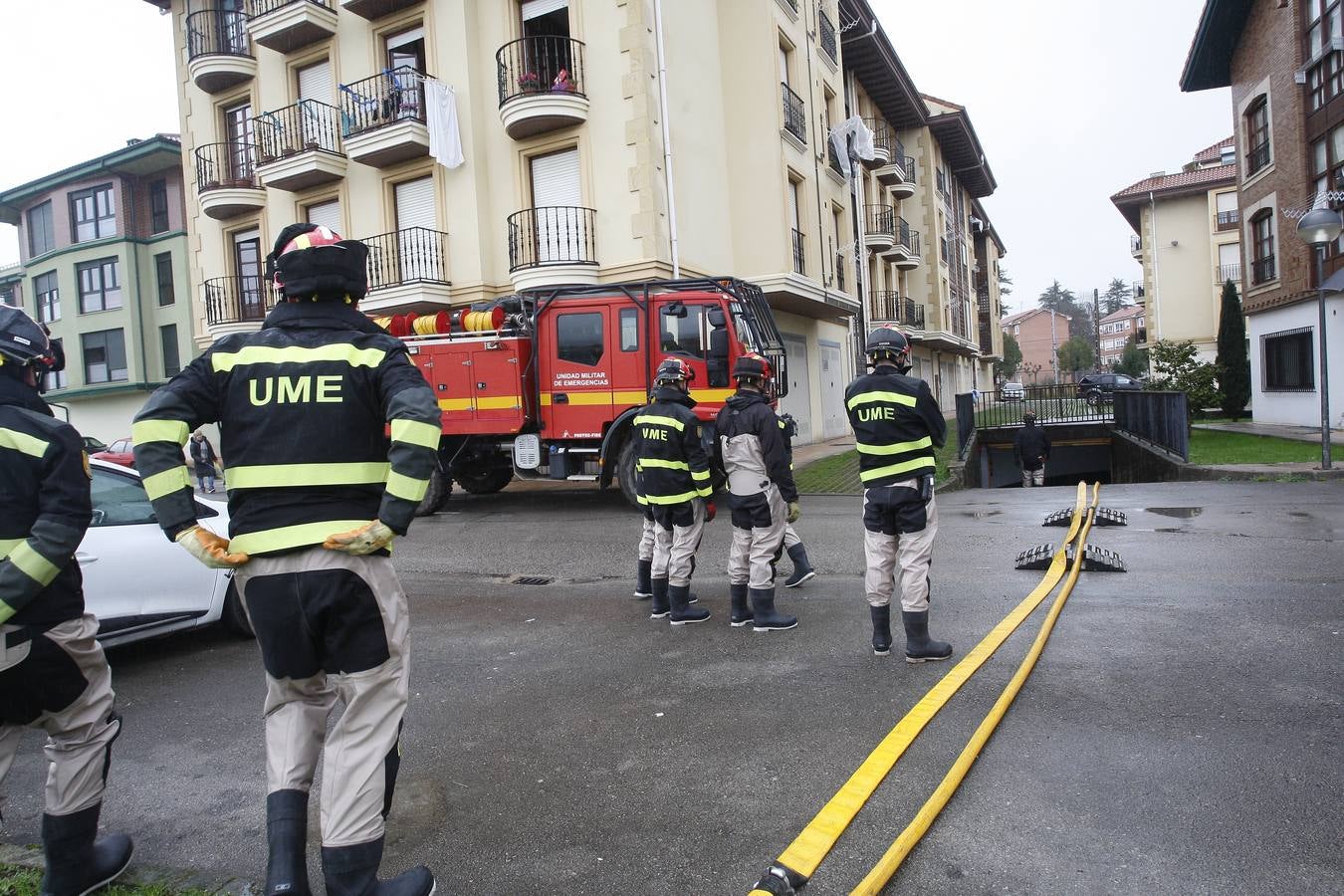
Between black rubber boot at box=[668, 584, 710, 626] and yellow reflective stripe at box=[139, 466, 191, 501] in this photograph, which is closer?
yellow reflective stripe at box=[139, 466, 191, 501]

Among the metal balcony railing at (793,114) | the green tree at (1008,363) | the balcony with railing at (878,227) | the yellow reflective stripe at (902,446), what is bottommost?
the yellow reflective stripe at (902,446)

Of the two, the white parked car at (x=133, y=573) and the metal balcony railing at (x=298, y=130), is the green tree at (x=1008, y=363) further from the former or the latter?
the white parked car at (x=133, y=573)

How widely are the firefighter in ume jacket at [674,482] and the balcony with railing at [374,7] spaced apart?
16.8 meters

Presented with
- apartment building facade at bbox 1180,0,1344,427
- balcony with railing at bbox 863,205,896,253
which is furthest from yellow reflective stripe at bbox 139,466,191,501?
balcony with railing at bbox 863,205,896,253

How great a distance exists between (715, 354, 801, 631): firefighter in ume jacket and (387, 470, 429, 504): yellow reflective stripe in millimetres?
3533

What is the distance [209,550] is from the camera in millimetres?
2523

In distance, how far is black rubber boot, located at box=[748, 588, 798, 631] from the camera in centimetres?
568

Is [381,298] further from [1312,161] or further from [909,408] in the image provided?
[1312,161]

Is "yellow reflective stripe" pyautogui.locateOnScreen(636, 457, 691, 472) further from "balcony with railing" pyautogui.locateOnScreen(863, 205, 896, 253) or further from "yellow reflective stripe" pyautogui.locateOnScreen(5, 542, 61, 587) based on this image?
"balcony with railing" pyautogui.locateOnScreen(863, 205, 896, 253)

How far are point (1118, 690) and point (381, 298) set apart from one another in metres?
17.6

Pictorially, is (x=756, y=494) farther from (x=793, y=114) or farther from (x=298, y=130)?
(x=298, y=130)

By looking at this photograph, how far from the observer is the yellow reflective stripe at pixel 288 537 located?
8.16ft

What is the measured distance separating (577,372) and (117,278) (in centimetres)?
2912

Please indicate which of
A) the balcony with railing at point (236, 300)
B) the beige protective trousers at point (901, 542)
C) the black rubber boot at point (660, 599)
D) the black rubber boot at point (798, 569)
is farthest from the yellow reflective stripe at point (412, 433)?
the balcony with railing at point (236, 300)
